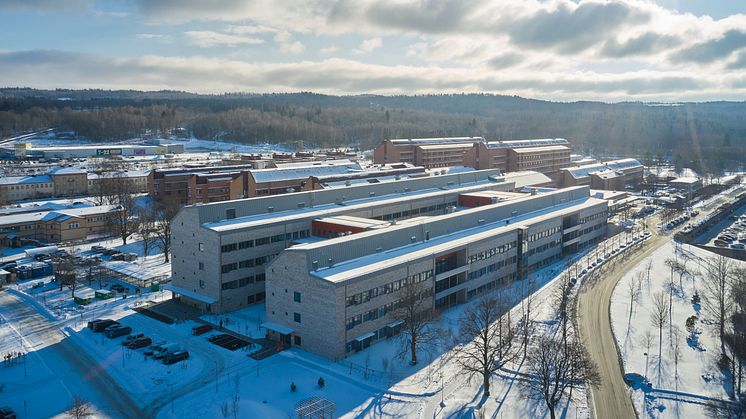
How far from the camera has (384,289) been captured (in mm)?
31531

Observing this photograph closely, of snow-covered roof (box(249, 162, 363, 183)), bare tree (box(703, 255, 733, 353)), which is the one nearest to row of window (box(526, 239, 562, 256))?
bare tree (box(703, 255, 733, 353))

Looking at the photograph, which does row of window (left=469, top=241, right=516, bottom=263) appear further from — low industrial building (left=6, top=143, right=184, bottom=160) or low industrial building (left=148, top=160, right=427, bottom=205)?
low industrial building (left=6, top=143, right=184, bottom=160)

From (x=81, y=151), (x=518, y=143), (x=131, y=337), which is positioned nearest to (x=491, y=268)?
(x=131, y=337)

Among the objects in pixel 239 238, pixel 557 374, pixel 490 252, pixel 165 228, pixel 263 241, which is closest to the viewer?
pixel 557 374

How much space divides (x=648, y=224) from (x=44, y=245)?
6644cm

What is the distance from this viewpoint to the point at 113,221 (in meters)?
61.1

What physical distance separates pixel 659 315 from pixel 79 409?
32.2 m

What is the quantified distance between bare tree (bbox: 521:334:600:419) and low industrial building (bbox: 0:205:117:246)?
49.7 meters

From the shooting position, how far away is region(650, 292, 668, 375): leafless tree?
32.0 metres

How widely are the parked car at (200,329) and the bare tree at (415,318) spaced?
11172 mm

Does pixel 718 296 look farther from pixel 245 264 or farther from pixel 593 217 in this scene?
pixel 245 264

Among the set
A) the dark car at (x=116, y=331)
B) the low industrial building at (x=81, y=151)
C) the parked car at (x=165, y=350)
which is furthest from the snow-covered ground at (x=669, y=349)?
the low industrial building at (x=81, y=151)

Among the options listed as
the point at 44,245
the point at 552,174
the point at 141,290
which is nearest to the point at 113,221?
the point at 44,245

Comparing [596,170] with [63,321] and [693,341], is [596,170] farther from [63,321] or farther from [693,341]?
[63,321]
